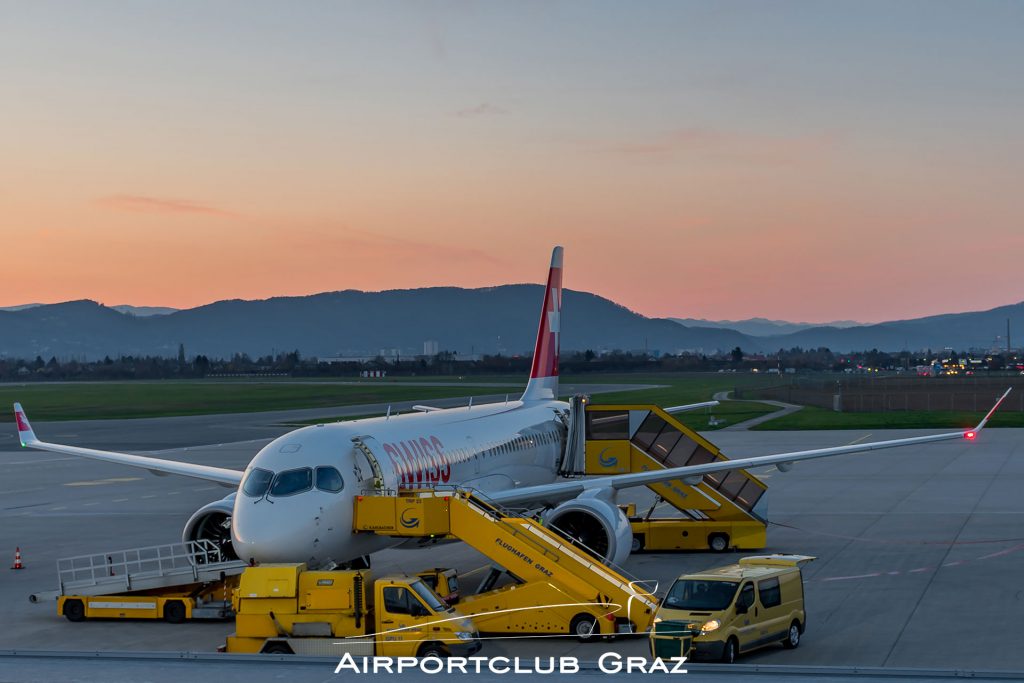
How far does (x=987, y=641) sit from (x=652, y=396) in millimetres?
110448

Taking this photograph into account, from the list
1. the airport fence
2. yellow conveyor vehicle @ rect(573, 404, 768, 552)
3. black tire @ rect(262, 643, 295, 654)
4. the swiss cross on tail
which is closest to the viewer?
black tire @ rect(262, 643, 295, 654)

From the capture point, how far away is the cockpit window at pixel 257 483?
25.3 meters

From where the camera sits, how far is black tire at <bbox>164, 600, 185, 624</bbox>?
1062 inches

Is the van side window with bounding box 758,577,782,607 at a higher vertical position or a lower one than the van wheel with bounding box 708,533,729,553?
higher

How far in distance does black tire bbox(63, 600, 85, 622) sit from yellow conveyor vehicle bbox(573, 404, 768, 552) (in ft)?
53.7

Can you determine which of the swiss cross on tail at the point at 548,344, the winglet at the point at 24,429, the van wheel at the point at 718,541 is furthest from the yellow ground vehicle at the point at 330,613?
the swiss cross on tail at the point at 548,344

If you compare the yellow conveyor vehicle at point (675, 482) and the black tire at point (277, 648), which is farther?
the yellow conveyor vehicle at point (675, 482)

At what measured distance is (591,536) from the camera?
2989 centimetres

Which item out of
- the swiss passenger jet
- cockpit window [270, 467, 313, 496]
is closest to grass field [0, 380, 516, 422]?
the swiss passenger jet

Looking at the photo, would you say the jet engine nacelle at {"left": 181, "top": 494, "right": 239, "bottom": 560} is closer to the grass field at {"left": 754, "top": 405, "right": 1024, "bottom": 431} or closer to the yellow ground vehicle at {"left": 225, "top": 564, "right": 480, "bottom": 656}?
the yellow ground vehicle at {"left": 225, "top": 564, "right": 480, "bottom": 656}

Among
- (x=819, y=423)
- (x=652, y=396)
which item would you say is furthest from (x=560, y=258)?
(x=652, y=396)

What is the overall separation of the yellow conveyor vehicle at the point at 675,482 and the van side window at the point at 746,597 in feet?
45.8

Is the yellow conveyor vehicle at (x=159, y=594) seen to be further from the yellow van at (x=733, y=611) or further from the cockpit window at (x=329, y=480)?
the yellow van at (x=733, y=611)

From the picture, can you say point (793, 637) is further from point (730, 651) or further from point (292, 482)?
point (292, 482)
